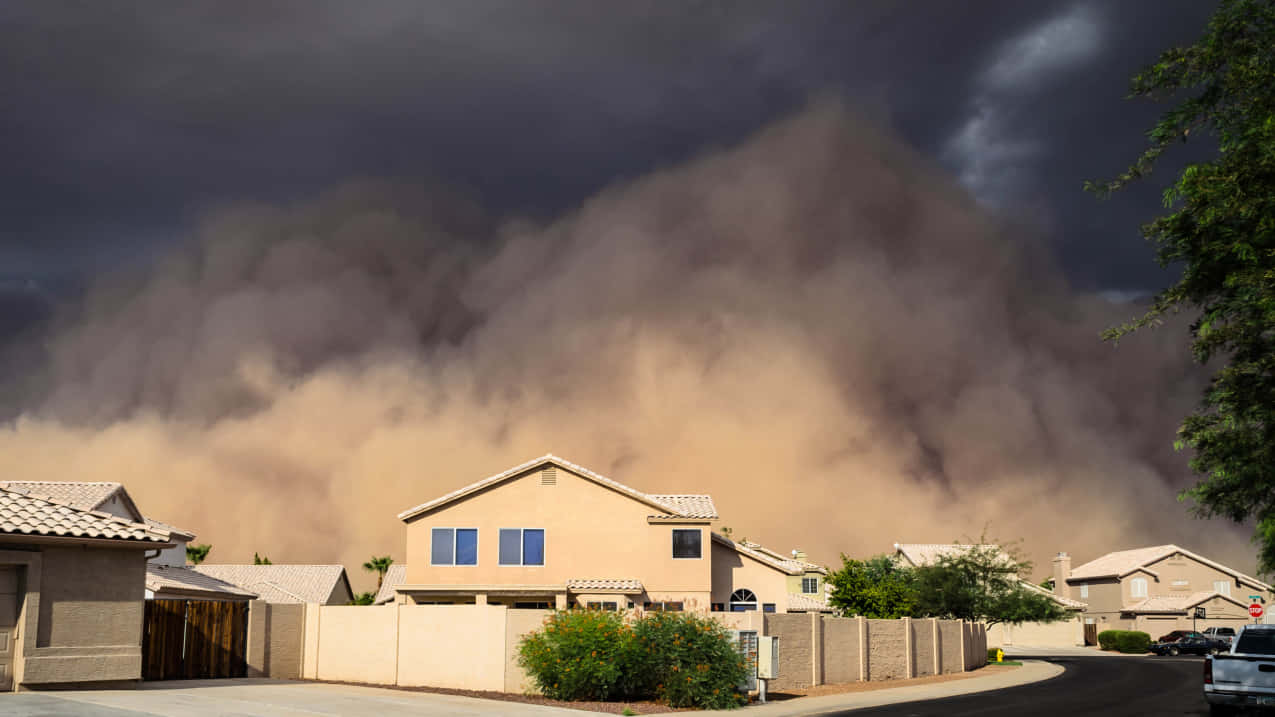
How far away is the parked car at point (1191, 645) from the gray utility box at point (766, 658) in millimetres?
58801

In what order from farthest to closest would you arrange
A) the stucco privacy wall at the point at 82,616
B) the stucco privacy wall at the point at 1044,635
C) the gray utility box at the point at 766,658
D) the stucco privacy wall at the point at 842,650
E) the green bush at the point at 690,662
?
1. the stucco privacy wall at the point at 1044,635
2. the stucco privacy wall at the point at 842,650
3. the gray utility box at the point at 766,658
4. the green bush at the point at 690,662
5. the stucco privacy wall at the point at 82,616

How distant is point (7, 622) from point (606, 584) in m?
30.4

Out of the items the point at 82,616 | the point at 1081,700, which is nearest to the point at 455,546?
the point at 82,616

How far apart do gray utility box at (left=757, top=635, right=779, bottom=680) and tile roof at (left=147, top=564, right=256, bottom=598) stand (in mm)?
24306

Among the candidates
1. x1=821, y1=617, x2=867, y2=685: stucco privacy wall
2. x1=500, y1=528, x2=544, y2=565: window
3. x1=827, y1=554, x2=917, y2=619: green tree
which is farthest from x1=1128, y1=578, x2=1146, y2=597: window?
x1=821, y1=617, x2=867, y2=685: stucco privacy wall

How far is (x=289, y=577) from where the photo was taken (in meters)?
88.5

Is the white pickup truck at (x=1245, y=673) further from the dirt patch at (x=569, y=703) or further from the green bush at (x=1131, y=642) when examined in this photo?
the green bush at (x=1131, y=642)

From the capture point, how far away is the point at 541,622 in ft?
94.4

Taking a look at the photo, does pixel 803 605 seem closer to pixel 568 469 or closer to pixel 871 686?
pixel 568 469

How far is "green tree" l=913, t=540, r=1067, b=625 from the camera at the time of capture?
5931 centimetres

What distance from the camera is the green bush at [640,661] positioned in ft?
87.4

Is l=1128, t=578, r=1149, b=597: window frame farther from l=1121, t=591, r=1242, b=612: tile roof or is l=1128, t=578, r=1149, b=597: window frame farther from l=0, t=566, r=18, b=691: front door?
l=0, t=566, r=18, b=691: front door

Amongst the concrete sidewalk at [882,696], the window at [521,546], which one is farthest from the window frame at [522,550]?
the concrete sidewalk at [882,696]

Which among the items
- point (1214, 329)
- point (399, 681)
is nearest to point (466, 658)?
point (399, 681)
